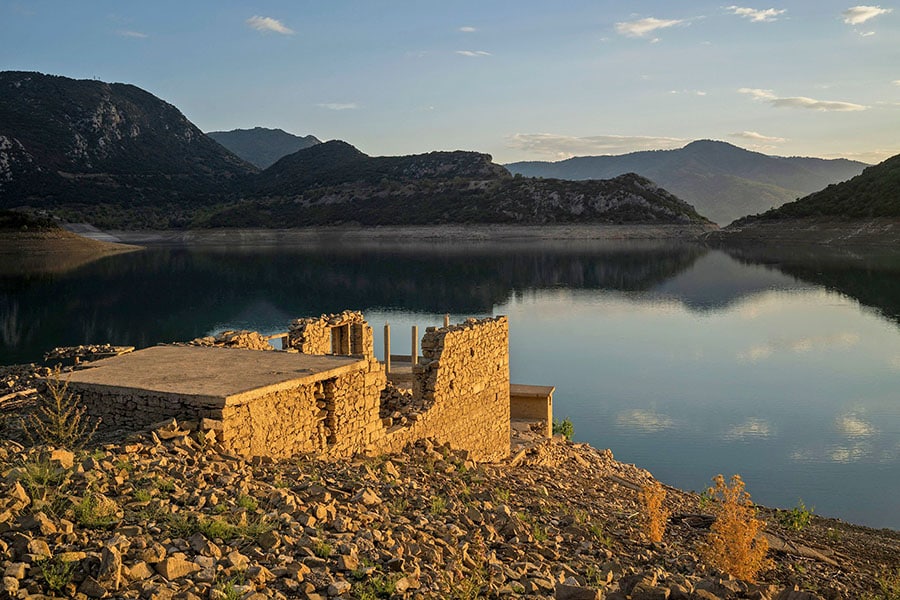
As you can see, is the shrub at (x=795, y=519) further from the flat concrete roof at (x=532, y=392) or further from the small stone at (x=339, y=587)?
the small stone at (x=339, y=587)

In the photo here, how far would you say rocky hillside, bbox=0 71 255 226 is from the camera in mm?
104375

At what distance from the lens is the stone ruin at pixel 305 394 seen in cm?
780

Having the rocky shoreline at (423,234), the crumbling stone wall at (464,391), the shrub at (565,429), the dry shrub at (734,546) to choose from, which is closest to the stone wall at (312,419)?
the crumbling stone wall at (464,391)

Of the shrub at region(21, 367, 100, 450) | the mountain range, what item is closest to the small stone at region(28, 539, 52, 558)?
the shrub at region(21, 367, 100, 450)

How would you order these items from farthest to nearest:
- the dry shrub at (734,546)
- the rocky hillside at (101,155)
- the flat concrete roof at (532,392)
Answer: the rocky hillside at (101,155)
the flat concrete roof at (532,392)
the dry shrub at (734,546)

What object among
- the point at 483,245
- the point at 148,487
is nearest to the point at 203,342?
the point at 148,487

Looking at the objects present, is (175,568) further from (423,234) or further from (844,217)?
(423,234)

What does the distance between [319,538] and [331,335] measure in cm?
836

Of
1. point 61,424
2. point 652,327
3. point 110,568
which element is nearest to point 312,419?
point 61,424

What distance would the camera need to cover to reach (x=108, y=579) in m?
4.41

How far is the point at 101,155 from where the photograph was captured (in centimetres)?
12519

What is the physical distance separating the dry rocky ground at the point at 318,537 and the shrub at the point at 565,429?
26.7ft

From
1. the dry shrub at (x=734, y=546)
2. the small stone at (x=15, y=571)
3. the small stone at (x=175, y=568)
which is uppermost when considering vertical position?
the small stone at (x=15, y=571)

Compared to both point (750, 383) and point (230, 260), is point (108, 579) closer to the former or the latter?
point (750, 383)
